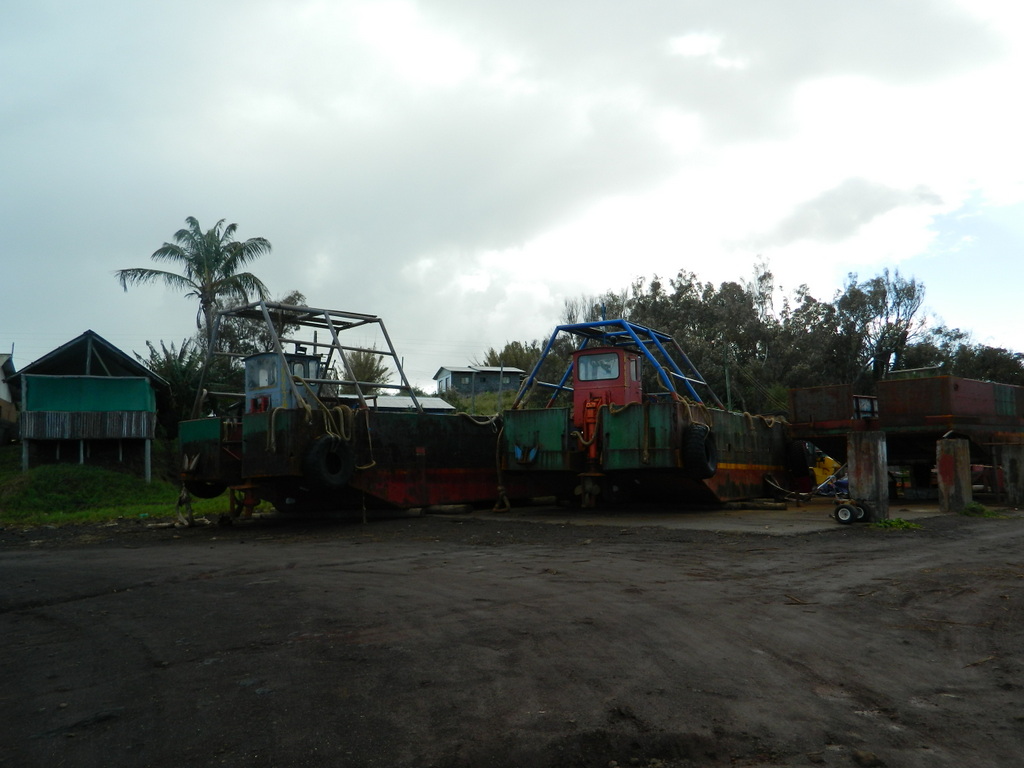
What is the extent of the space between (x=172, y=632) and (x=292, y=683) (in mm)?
1424

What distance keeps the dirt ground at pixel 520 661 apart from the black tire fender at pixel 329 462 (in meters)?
3.09

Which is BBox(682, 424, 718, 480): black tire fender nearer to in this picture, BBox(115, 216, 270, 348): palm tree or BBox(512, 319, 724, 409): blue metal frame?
BBox(512, 319, 724, 409): blue metal frame

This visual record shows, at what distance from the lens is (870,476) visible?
1052 centimetres

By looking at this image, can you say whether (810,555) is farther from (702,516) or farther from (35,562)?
(35,562)

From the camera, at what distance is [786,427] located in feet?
56.4

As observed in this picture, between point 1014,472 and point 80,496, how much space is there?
19.8 metres

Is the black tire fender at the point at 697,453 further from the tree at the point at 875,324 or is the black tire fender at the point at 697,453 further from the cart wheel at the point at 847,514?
the tree at the point at 875,324

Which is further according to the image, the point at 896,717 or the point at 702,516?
the point at 702,516

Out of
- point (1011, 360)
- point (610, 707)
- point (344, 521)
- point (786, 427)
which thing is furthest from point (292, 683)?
point (1011, 360)

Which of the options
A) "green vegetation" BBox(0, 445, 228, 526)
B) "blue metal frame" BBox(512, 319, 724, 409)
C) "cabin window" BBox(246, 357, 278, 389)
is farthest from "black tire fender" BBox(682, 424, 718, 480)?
"green vegetation" BBox(0, 445, 228, 526)

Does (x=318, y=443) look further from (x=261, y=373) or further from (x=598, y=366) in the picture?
(x=598, y=366)

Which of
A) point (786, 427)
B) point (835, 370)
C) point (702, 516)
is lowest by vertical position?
point (702, 516)

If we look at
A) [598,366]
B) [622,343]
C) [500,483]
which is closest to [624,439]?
[598,366]

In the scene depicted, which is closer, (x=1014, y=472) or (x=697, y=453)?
(x=697, y=453)
